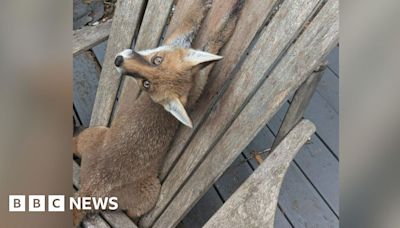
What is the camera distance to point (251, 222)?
4.37 feet

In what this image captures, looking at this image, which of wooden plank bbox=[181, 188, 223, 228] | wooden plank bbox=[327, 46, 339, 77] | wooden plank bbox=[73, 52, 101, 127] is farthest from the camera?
wooden plank bbox=[181, 188, 223, 228]

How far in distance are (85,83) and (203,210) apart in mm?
480

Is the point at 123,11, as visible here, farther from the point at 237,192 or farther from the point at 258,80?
the point at 237,192

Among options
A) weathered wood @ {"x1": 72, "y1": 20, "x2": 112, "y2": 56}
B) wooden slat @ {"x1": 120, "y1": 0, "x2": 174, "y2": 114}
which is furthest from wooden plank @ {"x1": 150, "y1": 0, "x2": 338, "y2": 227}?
weathered wood @ {"x1": 72, "y1": 20, "x2": 112, "y2": 56}

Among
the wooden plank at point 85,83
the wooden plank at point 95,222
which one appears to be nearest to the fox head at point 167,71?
the wooden plank at point 85,83

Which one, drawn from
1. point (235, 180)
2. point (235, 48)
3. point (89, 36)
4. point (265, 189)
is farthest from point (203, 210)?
point (89, 36)

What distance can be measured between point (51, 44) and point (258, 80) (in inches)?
21.0

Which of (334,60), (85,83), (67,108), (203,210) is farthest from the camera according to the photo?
(203,210)

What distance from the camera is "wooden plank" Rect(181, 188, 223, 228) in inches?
58.3

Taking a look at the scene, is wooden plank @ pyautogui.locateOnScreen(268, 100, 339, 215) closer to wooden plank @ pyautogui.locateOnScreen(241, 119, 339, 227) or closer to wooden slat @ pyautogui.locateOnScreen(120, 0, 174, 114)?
wooden plank @ pyautogui.locateOnScreen(241, 119, 339, 227)

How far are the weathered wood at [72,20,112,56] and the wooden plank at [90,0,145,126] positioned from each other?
2 centimetres

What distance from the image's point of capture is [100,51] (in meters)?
1.46

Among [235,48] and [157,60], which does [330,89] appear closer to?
[235,48]

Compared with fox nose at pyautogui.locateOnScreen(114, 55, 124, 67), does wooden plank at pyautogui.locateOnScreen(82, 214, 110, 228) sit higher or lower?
lower
